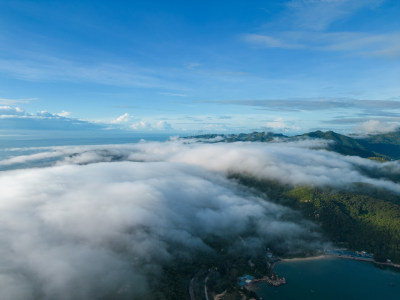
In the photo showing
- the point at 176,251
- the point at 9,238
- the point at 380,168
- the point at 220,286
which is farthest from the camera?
the point at 380,168

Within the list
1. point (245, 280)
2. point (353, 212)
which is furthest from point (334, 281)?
point (353, 212)

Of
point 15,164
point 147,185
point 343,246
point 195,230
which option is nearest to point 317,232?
point 343,246

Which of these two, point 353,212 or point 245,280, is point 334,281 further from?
point 353,212

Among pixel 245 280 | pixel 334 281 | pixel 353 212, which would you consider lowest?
pixel 334 281

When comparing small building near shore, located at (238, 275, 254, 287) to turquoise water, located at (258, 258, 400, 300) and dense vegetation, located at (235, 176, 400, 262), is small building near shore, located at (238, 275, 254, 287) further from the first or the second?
dense vegetation, located at (235, 176, 400, 262)

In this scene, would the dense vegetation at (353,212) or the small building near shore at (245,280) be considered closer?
the small building near shore at (245,280)

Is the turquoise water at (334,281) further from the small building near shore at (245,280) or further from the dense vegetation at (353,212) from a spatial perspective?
the dense vegetation at (353,212)

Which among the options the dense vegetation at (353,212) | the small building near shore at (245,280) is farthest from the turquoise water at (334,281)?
the dense vegetation at (353,212)

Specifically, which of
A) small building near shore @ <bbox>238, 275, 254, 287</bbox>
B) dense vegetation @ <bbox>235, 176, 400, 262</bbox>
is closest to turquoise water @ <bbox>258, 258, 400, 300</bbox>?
small building near shore @ <bbox>238, 275, 254, 287</bbox>

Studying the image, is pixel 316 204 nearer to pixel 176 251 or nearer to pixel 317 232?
pixel 317 232
